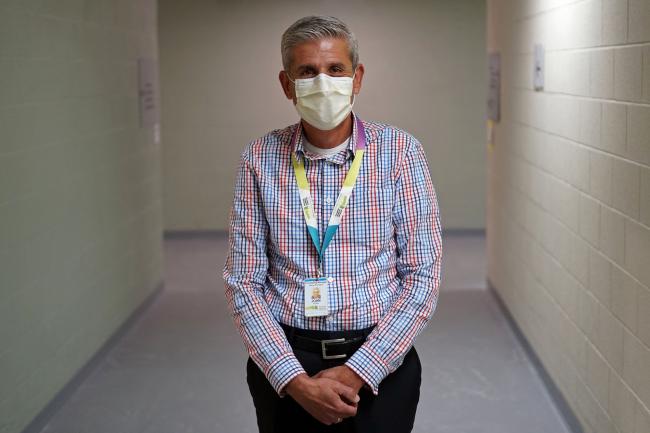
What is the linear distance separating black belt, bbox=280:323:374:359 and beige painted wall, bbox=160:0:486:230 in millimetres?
6756

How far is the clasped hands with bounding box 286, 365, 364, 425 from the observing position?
183 cm

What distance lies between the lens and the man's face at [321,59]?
6.23 ft

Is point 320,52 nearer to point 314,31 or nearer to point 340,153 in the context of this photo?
point 314,31

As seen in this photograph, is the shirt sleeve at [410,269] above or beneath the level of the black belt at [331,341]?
above

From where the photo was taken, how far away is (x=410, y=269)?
1958 mm
